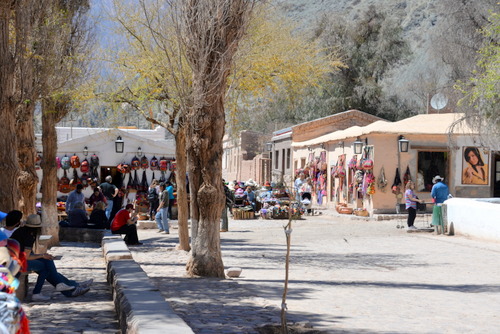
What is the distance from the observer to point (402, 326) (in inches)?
304

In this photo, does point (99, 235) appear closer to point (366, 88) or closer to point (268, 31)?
point (268, 31)

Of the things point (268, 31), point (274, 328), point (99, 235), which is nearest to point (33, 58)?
point (268, 31)

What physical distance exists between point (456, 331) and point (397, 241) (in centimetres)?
1162

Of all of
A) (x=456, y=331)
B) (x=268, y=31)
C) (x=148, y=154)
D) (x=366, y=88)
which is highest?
(x=366, y=88)

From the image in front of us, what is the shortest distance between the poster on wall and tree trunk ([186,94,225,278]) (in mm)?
18010

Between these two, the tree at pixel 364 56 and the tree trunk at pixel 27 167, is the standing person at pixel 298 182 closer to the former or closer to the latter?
the tree trunk at pixel 27 167

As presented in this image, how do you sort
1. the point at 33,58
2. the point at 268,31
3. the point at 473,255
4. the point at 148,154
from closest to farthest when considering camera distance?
1. the point at 33,58
2. the point at 473,255
3. the point at 268,31
4. the point at 148,154

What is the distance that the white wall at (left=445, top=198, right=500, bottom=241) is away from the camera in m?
17.7

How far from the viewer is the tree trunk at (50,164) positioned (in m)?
16.8

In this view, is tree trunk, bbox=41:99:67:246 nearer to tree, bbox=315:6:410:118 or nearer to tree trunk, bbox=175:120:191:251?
tree trunk, bbox=175:120:191:251

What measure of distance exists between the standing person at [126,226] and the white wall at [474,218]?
8343 millimetres

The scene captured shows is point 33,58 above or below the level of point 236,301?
above

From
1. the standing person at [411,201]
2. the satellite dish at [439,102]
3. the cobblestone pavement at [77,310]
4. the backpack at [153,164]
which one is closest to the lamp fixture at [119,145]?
the backpack at [153,164]

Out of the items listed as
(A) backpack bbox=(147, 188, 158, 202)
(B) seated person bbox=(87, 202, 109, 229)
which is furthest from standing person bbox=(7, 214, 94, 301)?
(A) backpack bbox=(147, 188, 158, 202)
